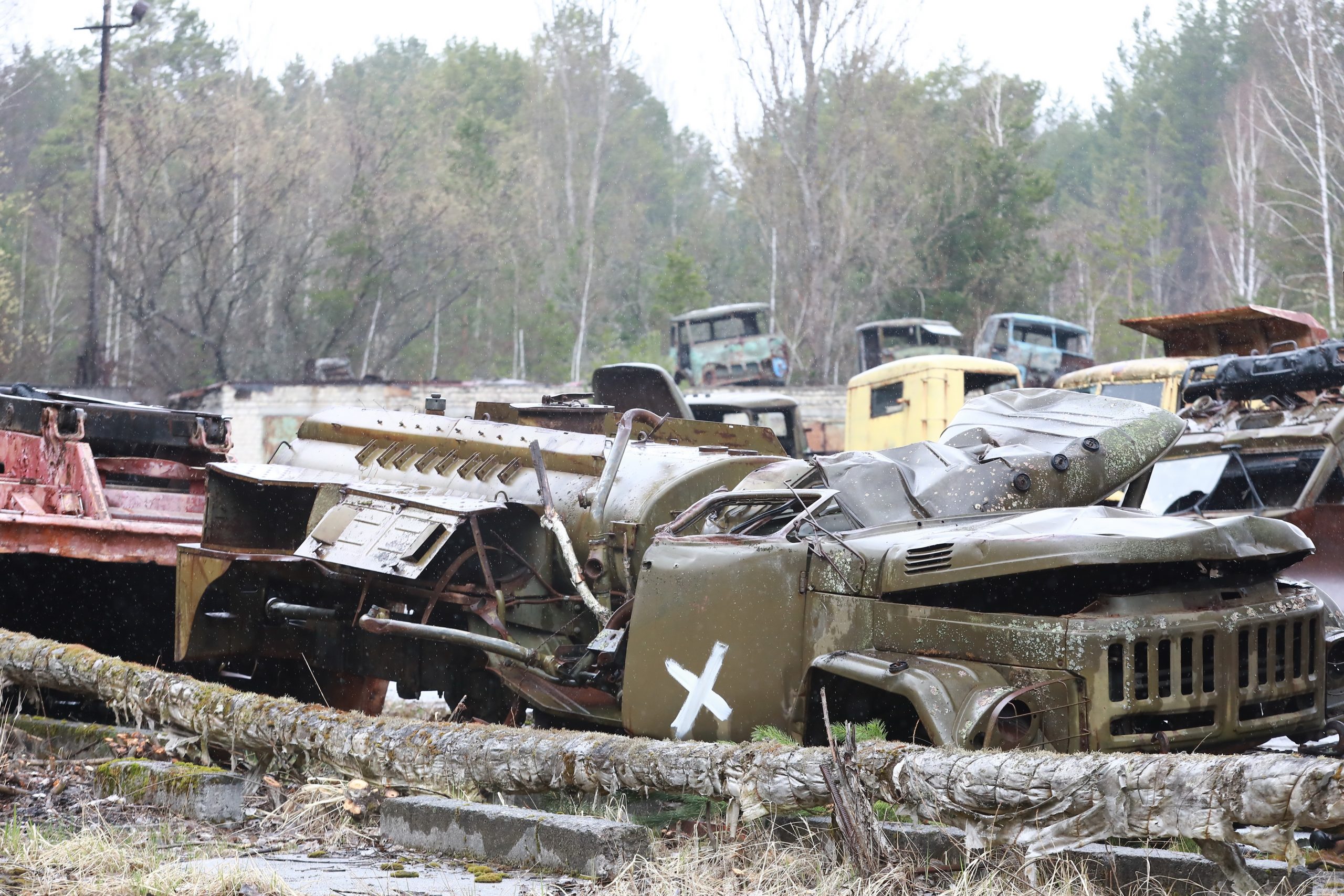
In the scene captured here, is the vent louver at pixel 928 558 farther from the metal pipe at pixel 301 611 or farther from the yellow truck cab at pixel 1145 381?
the yellow truck cab at pixel 1145 381

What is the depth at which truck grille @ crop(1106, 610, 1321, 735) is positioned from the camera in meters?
4.75

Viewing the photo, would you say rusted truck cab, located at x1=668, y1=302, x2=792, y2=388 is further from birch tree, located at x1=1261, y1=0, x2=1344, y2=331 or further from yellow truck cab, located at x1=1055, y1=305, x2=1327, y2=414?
yellow truck cab, located at x1=1055, y1=305, x2=1327, y2=414

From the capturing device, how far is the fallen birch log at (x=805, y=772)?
3.63 meters

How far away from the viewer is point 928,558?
16.6 ft

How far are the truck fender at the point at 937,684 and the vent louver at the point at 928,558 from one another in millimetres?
310

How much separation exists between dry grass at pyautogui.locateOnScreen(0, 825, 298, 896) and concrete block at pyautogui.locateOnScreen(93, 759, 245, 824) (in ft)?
1.92

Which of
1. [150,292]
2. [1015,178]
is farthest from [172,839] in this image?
[1015,178]

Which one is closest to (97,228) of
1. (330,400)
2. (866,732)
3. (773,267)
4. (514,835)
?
(330,400)

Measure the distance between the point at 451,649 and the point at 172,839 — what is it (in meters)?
2.76

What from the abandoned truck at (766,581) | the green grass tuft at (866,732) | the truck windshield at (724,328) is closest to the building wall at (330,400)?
the truck windshield at (724,328)

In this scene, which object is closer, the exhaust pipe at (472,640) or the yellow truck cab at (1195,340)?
the exhaust pipe at (472,640)

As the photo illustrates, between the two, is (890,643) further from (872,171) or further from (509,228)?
(509,228)

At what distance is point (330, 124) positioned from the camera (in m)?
44.5

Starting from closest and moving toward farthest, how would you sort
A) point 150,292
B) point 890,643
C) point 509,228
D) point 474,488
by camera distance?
point 890,643
point 474,488
point 150,292
point 509,228
